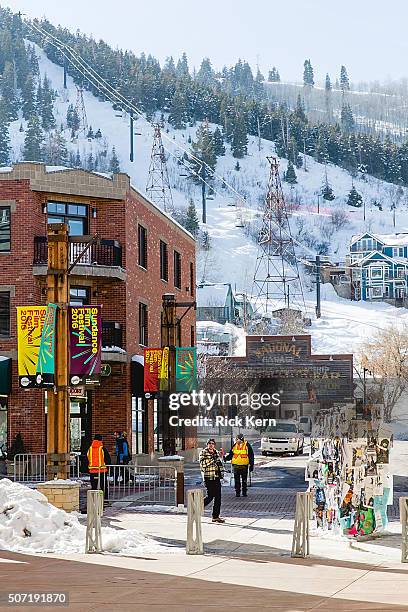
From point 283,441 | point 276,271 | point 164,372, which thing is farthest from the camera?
point 276,271

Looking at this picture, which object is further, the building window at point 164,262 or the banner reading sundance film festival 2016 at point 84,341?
the building window at point 164,262

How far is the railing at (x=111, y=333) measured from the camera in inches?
1617

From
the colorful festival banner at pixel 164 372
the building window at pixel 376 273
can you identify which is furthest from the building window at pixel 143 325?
the building window at pixel 376 273

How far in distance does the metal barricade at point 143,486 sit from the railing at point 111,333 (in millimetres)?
7828

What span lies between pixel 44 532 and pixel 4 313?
909 inches

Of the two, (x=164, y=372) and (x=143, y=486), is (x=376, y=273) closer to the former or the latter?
(x=164, y=372)

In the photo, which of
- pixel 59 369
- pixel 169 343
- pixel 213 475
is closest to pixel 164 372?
pixel 169 343

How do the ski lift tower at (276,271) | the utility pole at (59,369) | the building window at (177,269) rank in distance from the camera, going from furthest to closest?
the ski lift tower at (276,271)
the building window at (177,269)
the utility pole at (59,369)

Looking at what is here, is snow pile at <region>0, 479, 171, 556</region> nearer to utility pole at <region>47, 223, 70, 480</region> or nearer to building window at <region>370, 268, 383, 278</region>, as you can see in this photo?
utility pole at <region>47, 223, 70, 480</region>

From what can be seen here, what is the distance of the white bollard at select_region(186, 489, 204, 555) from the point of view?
17250 millimetres

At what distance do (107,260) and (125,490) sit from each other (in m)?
12.0

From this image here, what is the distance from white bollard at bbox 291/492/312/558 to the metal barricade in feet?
32.9

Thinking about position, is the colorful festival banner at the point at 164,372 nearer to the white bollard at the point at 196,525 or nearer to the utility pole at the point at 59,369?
the utility pole at the point at 59,369

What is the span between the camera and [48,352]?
24188 millimetres
